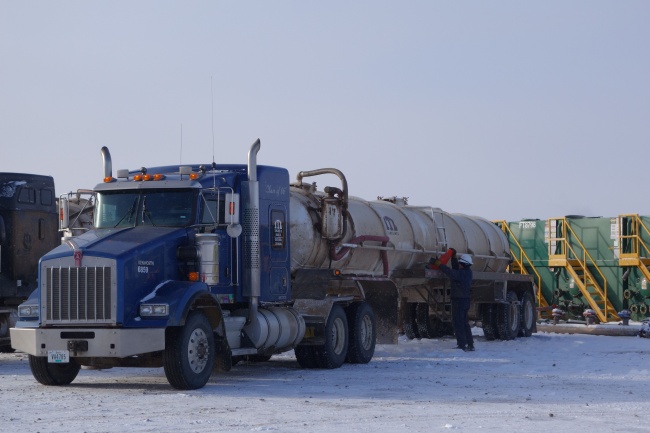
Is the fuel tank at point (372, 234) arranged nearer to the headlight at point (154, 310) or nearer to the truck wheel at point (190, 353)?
the truck wheel at point (190, 353)

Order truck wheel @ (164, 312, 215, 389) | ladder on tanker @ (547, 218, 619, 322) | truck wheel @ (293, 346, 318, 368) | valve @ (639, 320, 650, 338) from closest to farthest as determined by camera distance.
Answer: truck wheel @ (164, 312, 215, 389), truck wheel @ (293, 346, 318, 368), valve @ (639, 320, 650, 338), ladder on tanker @ (547, 218, 619, 322)

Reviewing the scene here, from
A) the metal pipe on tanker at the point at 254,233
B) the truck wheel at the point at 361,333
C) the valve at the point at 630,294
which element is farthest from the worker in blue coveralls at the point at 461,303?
the valve at the point at 630,294

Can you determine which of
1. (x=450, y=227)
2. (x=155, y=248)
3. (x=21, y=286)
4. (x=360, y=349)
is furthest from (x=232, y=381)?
(x=450, y=227)

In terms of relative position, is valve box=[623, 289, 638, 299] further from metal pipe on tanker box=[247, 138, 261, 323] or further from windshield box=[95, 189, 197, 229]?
windshield box=[95, 189, 197, 229]

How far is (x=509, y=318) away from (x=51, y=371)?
14.1 meters

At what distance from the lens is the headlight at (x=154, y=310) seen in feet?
45.0

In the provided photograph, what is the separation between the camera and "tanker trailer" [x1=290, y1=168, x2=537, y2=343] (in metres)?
18.2

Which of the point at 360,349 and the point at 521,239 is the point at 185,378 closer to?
the point at 360,349

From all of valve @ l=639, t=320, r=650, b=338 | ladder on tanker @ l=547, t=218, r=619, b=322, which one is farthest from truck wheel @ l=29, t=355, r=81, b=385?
ladder on tanker @ l=547, t=218, r=619, b=322

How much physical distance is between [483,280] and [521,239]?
1198 centimetres

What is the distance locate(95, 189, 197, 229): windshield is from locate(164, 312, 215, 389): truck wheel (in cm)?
146

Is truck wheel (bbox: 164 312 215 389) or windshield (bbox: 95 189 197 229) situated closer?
truck wheel (bbox: 164 312 215 389)

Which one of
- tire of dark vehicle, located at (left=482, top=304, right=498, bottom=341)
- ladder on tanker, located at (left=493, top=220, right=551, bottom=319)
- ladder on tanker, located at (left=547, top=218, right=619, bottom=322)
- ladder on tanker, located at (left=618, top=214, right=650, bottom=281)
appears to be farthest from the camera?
ladder on tanker, located at (left=493, top=220, right=551, bottom=319)

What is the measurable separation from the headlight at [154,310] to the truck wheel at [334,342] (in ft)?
15.1
